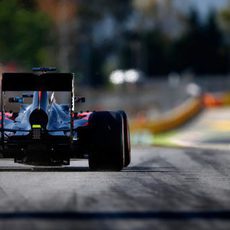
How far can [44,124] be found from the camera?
1914 centimetres

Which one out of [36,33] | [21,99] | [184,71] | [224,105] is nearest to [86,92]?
[184,71]

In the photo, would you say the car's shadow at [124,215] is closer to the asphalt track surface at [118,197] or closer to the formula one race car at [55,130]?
the asphalt track surface at [118,197]

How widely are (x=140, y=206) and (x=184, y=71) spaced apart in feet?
468

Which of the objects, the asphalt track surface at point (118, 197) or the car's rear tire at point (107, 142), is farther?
the car's rear tire at point (107, 142)

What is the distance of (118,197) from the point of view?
1465 centimetres

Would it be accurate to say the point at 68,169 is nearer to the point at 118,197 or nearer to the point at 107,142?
the point at 107,142

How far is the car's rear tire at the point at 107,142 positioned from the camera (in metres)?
19.5

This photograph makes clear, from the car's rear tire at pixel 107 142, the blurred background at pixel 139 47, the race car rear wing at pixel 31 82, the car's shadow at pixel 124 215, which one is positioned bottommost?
the car's shadow at pixel 124 215

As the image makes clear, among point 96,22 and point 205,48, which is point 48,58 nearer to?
point 96,22

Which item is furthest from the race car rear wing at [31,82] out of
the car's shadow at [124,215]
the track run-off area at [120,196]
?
the car's shadow at [124,215]

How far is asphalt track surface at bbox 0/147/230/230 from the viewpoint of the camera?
11758mm

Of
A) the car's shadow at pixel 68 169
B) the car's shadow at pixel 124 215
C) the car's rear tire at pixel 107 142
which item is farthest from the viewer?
the car's shadow at pixel 68 169

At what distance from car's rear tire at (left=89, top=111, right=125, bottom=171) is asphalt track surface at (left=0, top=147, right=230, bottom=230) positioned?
0.21m

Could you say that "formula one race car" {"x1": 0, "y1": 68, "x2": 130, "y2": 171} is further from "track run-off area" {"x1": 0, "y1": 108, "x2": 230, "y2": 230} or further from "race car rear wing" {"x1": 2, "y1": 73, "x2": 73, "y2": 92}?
"track run-off area" {"x1": 0, "y1": 108, "x2": 230, "y2": 230}
